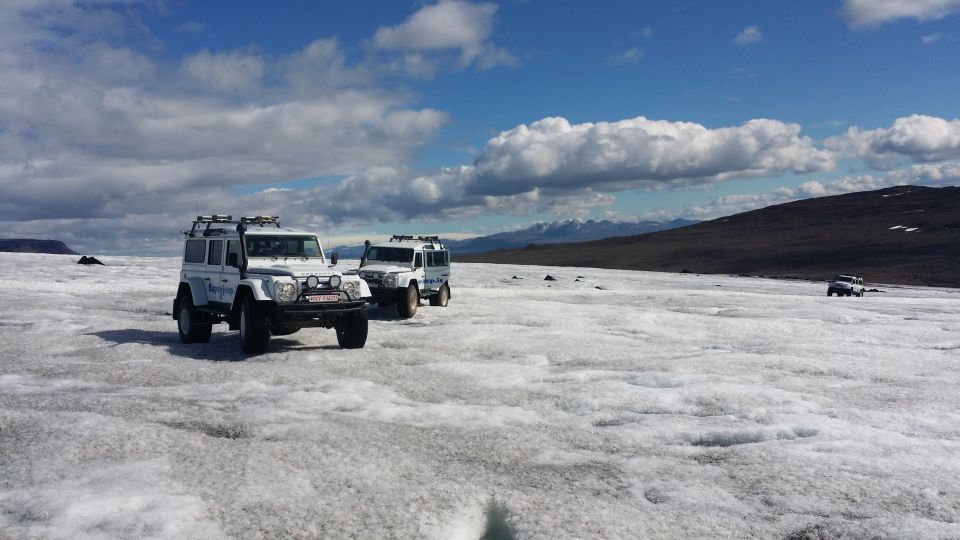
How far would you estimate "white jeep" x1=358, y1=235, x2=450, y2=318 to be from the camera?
65.9 ft

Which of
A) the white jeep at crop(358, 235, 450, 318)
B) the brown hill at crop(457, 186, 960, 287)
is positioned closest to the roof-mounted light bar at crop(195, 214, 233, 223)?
the white jeep at crop(358, 235, 450, 318)

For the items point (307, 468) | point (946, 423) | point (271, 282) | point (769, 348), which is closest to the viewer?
point (307, 468)

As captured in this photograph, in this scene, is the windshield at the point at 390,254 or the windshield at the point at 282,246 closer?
the windshield at the point at 282,246

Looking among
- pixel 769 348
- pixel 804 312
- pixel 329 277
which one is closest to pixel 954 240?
pixel 804 312

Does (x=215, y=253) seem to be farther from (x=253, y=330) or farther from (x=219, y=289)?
(x=253, y=330)

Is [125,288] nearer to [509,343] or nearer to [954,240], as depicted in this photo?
[509,343]

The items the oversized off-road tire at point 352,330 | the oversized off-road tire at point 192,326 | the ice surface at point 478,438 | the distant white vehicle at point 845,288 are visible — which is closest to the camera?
the ice surface at point 478,438

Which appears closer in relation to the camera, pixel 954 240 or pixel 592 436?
pixel 592 436

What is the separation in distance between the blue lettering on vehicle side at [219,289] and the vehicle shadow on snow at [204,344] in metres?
1.19

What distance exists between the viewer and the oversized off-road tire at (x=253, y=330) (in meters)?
12.9

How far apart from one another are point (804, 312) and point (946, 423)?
15.7 m

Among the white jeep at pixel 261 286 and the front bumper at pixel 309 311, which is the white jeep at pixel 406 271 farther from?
the front bumper at pixel 309 311

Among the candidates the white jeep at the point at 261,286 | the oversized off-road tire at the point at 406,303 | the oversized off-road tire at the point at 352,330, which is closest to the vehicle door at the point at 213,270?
the white jeep at the point at 261,286

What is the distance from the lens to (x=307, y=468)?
21.6 feet
